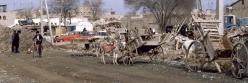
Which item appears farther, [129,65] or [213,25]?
[129,65]

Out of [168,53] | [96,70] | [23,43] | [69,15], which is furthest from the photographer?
[69,15]

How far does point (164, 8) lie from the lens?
308ft

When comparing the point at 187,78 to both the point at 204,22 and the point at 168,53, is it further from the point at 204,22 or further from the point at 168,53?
the point at 168,53

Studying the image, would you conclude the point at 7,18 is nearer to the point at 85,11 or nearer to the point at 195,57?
the point at 85,11

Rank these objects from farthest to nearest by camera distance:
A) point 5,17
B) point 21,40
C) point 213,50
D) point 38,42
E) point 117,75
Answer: point 5,17 < point 21,40 < point 38,42 < point 117,75 < point 213,50

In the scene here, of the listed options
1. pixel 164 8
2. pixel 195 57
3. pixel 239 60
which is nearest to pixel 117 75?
pixel 195 57

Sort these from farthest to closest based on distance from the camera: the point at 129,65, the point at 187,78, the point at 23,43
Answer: the point at 23,43 < the point at 129,65 < the point at 187,78

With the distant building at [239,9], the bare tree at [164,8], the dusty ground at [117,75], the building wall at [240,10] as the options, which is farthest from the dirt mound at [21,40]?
the bare tree at [164,8]

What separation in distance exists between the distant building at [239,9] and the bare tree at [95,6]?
68.0m

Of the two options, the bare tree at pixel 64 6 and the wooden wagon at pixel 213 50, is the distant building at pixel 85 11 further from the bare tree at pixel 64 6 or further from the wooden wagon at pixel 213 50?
the wooden wagon at pixel 213 50

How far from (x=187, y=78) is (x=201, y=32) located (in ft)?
7.85

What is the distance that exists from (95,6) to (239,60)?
415ft

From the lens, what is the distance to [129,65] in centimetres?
2478

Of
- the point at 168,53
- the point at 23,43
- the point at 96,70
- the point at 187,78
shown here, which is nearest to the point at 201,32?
the point at 187,78
